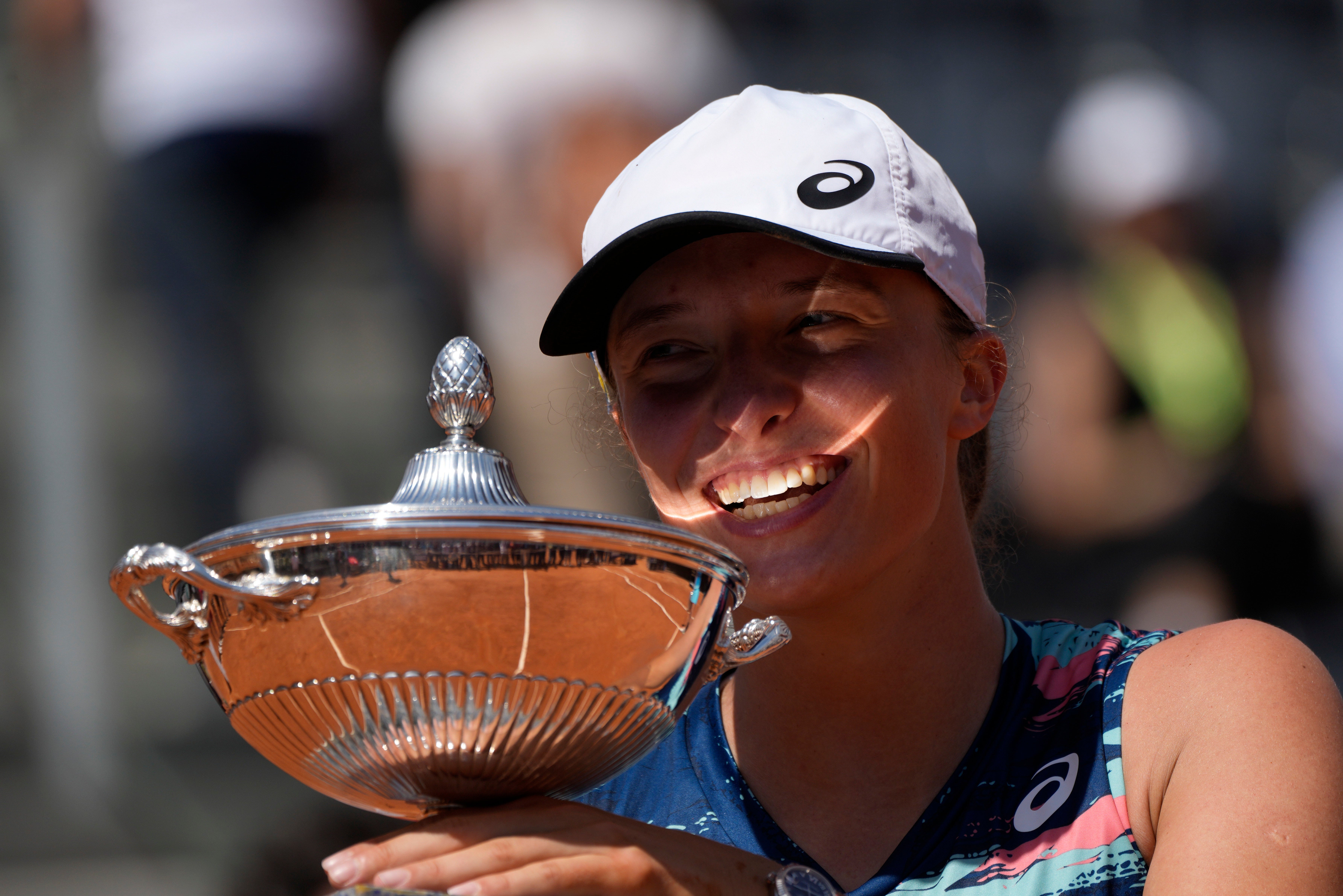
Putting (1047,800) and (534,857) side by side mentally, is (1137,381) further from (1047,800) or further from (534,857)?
(534,857)

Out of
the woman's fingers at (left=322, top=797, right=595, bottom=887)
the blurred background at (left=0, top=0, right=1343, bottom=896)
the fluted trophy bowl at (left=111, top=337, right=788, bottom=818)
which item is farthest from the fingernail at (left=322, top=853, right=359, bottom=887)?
the blurred background at (left=0, top=0, right=1343, bottom=896)

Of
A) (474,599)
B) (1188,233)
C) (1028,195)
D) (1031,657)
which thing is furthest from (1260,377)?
(474,599)

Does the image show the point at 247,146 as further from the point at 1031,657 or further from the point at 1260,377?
the point at 1260,377

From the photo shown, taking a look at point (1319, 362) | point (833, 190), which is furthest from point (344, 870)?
point (1319, 362)

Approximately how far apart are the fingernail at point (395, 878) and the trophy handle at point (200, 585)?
222mm

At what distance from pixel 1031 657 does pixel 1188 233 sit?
2532 millimetres

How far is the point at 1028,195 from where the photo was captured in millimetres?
5367

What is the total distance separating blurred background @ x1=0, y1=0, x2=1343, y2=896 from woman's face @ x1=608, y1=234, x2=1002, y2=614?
73cm

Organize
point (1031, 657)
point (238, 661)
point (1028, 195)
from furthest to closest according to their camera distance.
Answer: point (1028, 195) < point (1031, 657) < point (238, 661)

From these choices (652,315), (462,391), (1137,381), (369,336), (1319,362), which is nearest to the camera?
(462,391)

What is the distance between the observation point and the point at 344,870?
1.26 metres

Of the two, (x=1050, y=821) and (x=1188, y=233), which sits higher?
(x=1188, y=233)

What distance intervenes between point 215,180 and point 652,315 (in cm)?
191

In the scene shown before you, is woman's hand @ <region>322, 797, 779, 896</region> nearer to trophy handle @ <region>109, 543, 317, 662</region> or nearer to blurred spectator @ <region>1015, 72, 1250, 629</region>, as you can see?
trophy handle @ <region>109, 543, 317, 662</region>
